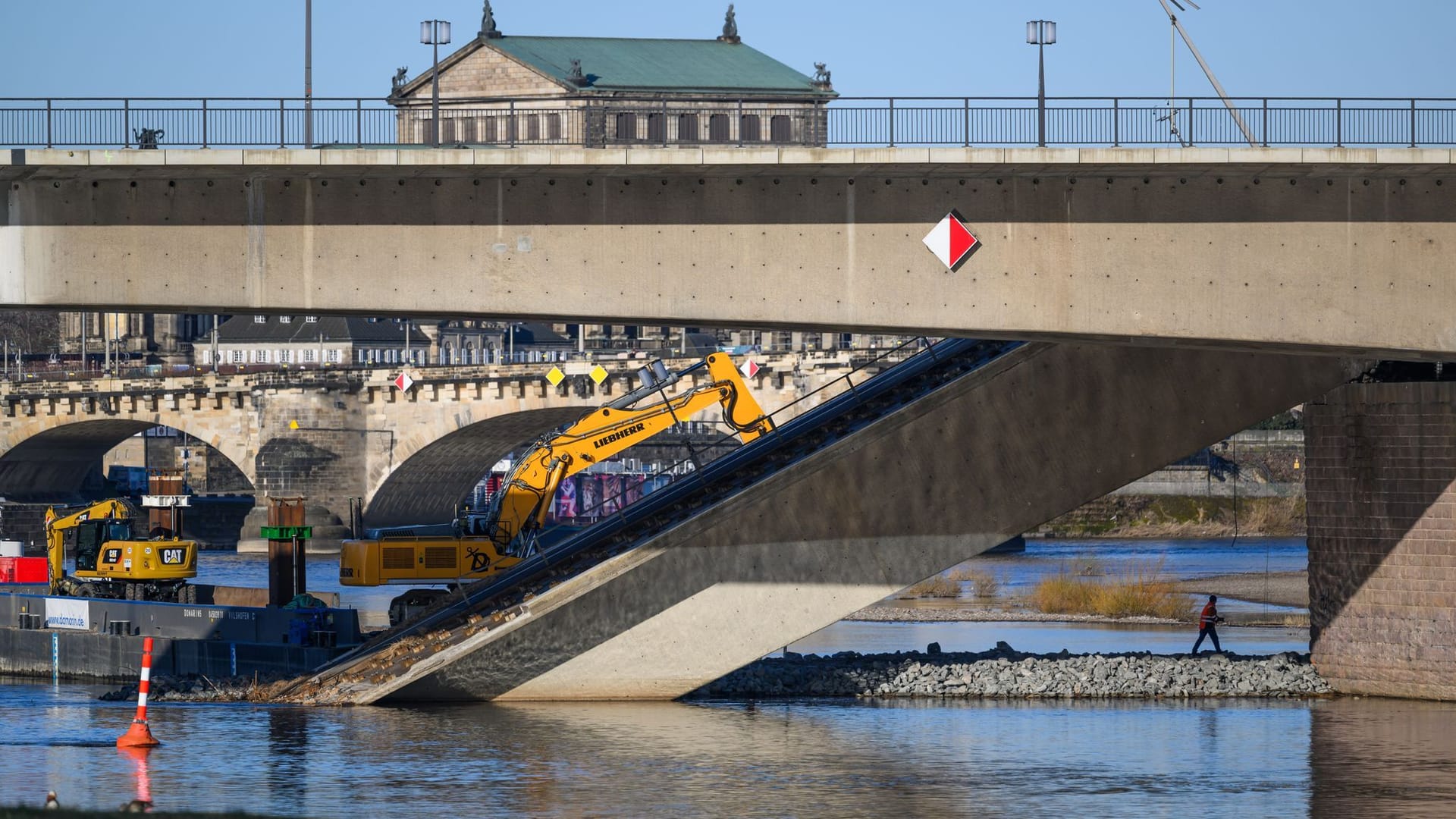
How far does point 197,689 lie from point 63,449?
84115 mm

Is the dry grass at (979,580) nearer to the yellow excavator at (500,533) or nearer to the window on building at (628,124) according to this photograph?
the yellow excavator at (500,533)

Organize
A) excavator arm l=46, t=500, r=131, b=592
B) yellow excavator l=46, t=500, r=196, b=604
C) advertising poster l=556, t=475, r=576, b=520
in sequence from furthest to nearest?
advertising poster l=556, t=475, r=576, b=520 → excavator arm l=46, t=500, r=131, b=592 → yellow excavator l=46, t=500, r=196, b=604

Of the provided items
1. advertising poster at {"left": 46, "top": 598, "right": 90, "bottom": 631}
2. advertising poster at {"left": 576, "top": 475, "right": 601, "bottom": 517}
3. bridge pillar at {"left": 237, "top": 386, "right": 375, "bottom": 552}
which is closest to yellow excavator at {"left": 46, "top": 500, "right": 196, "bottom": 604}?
advertising poster at {"left": 46, "top": 598, "right": 90, "bottom": 631}

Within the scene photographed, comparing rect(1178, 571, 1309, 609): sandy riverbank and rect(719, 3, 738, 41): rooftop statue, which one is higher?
rect(719, 3, 738, 41): rooftop statue

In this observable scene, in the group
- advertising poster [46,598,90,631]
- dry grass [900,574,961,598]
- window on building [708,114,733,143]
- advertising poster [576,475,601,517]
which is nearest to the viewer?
advertising poster [46,598,90,631]

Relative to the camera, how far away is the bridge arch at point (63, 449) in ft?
335

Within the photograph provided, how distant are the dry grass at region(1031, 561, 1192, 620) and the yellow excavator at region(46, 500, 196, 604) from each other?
20.4 metres

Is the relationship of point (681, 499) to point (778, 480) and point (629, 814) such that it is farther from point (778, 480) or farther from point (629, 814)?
point (629, 814)

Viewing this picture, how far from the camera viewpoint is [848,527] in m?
29.0

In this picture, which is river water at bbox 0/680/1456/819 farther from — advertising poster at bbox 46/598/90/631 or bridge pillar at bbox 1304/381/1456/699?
advertising poster at bbox 46/598/90/631

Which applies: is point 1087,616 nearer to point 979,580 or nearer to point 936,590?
point 936,590

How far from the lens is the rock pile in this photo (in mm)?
31344

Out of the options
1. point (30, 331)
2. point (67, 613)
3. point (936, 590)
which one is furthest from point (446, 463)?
point (30, 331)

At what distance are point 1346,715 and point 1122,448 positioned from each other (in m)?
4.91
